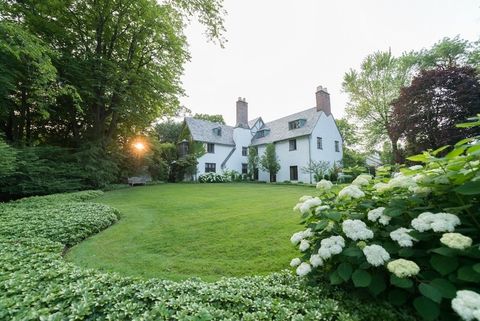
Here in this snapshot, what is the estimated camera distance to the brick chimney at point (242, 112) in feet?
85.4

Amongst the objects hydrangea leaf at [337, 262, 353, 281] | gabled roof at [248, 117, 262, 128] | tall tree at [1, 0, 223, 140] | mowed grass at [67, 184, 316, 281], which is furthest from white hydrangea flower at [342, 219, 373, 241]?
gabled roof at [248, 117, 262, 128]

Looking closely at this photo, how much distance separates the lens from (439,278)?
1.64m

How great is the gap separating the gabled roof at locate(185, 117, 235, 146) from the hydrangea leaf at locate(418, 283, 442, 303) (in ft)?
73.3

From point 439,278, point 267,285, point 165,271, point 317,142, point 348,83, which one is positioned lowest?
point 165,271

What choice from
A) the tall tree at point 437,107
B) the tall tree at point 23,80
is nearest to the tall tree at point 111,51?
the tall tree at point 23,80

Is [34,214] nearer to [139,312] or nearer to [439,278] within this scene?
[139,312]

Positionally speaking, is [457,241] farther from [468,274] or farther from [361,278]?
[361,278]

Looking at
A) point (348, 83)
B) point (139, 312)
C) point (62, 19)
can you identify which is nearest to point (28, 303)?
point (139, 312)

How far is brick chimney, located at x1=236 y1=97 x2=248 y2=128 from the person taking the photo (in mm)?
26031

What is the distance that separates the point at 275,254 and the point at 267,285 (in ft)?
4.88

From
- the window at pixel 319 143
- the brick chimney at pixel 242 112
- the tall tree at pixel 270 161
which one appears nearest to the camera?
the window at pixel 319 143

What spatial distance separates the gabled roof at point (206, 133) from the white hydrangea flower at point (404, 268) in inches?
874

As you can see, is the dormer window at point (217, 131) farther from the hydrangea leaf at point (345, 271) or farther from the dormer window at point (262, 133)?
the hydrangea leaf at point (345, 271)

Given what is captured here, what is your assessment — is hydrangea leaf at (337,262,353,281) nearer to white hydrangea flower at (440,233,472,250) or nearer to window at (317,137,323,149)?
white hydrangea flower at (440,233,472,250)
